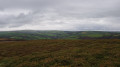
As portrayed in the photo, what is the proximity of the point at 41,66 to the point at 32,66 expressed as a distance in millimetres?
1352

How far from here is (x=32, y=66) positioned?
35.6 feet

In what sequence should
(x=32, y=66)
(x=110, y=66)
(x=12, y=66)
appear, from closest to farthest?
(x=110, y=66)
(x=32, y=66)
(x=12, y=66)

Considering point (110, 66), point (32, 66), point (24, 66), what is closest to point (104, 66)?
point (110, 66)

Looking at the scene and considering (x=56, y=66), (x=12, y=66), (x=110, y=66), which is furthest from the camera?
(x=12, y=66)

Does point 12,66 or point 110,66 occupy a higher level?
point 110,66

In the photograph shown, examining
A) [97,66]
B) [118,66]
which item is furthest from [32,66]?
[118,66]

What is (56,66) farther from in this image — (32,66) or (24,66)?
(24,66)

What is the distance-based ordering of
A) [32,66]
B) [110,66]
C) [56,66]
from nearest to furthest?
[110,66] → [56,66] → [32,66]

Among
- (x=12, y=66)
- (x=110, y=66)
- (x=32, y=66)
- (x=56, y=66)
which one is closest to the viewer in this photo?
(x=110, y=66)

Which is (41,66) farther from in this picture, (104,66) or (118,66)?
(118,66)

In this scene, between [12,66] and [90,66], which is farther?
[12,66]

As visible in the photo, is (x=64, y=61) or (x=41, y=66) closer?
(x=41, y=66)

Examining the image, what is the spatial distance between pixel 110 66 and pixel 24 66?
424 inches

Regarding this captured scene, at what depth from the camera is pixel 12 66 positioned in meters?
11.6
